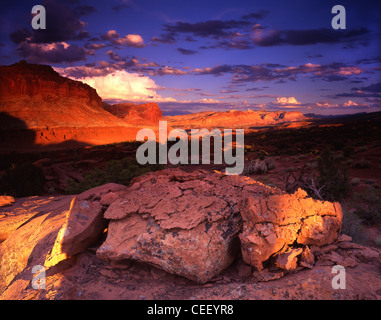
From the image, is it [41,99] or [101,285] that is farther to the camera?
[41,99]

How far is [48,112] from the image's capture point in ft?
209

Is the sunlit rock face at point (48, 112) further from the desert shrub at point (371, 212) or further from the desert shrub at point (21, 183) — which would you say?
the desert shrub at point (371, 212)

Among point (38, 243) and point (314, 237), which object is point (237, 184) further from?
point (38, 243)

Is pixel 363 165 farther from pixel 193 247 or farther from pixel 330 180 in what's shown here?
pixel 193 247

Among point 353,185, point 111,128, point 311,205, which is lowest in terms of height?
point 353,185

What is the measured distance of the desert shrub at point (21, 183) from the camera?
43.4 feet

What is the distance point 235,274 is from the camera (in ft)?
11.2

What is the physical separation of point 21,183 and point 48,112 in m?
59.3

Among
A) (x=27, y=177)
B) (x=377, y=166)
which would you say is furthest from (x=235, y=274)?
(x=377, y=166)

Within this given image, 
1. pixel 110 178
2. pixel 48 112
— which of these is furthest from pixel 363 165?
pixel 48 112

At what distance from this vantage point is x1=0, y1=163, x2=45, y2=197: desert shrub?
43.4ft

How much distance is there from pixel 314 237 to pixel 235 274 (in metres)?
1.27

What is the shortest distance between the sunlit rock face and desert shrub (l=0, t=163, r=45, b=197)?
46.3 meters

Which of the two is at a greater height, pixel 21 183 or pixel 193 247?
pixel 193 247
